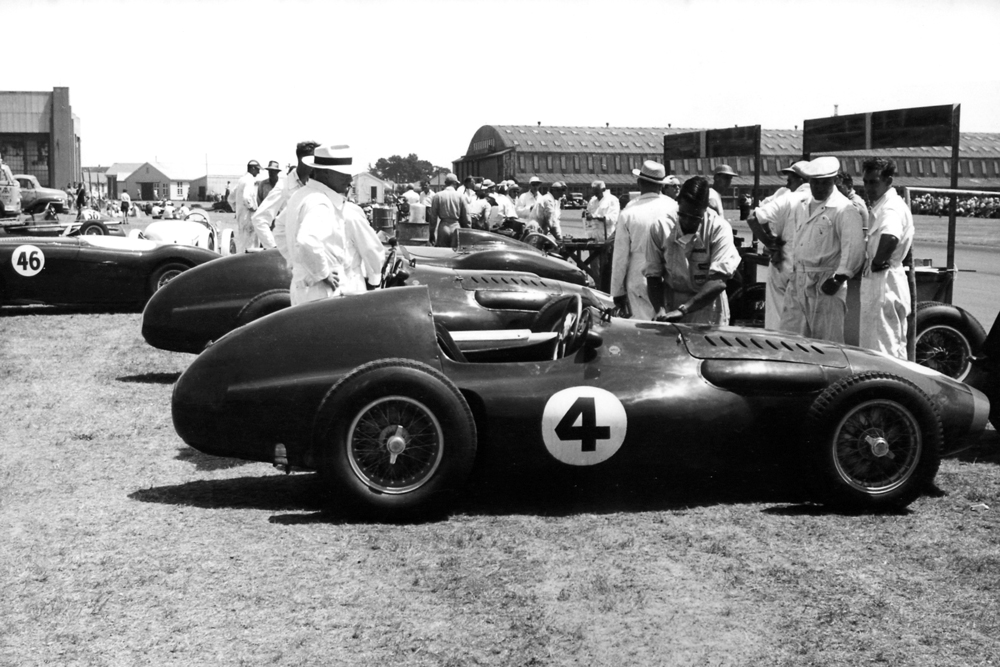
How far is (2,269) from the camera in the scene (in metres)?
12.8

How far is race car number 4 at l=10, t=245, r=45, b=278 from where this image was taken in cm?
1284

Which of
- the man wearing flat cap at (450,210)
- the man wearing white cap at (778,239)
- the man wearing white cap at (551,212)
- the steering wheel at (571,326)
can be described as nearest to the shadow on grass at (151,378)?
the steering wheel at (571,326)

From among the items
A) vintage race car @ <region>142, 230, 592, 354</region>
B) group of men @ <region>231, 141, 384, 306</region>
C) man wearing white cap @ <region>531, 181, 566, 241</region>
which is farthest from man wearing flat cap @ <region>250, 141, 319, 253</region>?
man wearing white cap @ <region>531, 181, 566, 241</region>

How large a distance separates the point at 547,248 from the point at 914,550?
10.2 metres

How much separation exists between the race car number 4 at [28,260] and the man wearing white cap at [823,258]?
30.0 feet

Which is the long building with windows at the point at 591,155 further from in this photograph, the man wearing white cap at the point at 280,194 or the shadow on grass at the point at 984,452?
the shadow on grass at the point at 984,452

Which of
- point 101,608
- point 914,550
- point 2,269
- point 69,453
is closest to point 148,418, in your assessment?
point 69,453

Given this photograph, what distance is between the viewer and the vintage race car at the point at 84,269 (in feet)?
42.3

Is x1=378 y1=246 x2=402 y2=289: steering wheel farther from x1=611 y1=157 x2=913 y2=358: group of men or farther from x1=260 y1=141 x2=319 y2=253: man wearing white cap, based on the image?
x1=611 y1=157 x2=913 y2=358: group of men

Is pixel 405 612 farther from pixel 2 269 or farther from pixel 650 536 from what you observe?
pixel 2 269

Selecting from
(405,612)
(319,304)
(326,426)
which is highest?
(319,304)

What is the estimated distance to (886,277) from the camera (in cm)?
718

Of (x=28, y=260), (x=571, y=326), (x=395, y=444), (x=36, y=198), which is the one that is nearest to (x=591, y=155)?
(x=36, y=198)

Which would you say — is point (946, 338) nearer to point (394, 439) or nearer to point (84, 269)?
point (394, 439)
